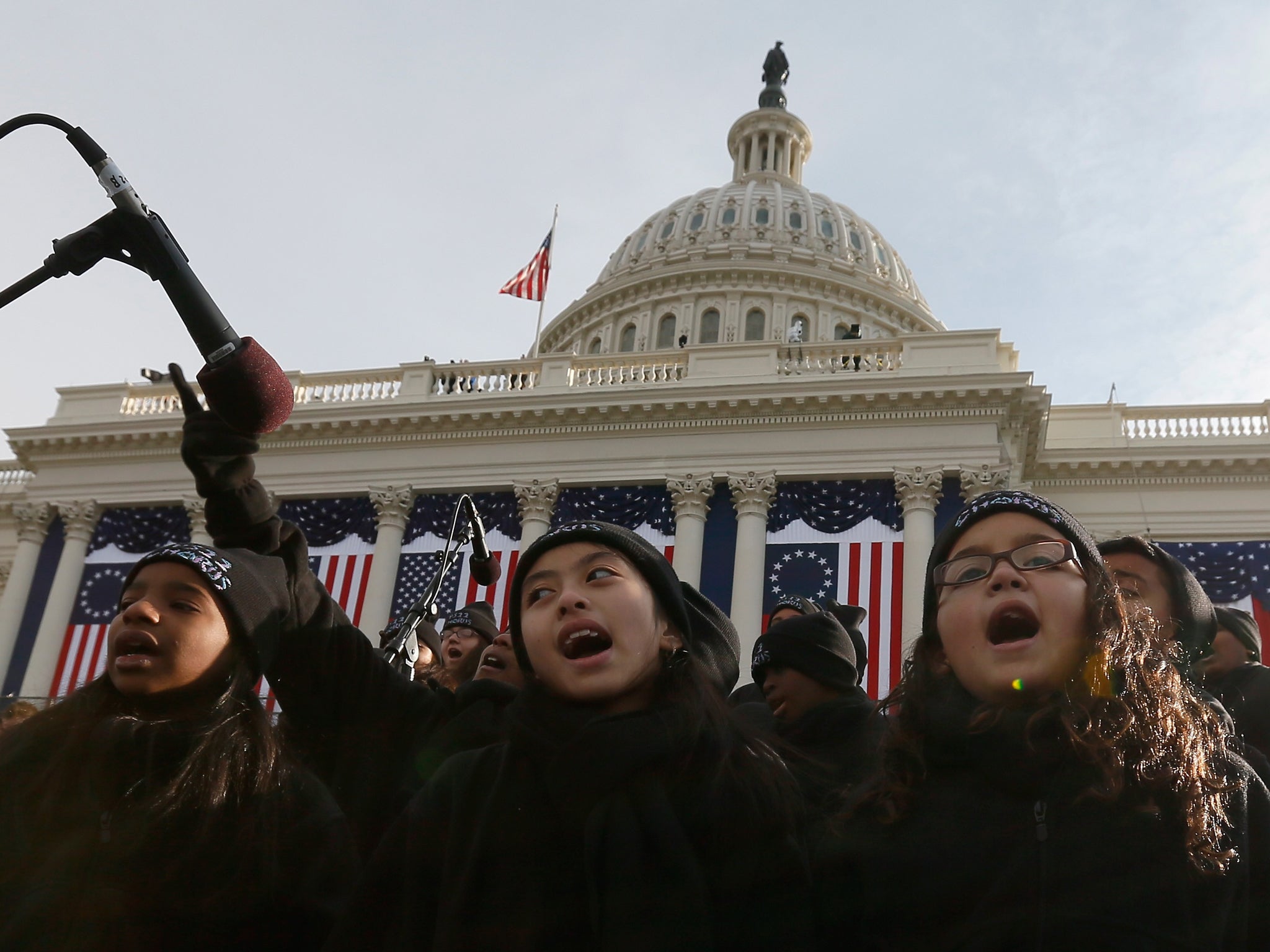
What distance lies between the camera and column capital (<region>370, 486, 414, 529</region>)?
23.3 metres

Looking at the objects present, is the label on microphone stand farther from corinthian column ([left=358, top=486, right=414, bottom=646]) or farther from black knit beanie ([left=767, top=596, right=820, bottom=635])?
corinthian column ([left=358, top=486, right=414, bottom=646])

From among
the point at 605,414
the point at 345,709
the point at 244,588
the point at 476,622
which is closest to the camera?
the point at 244,588

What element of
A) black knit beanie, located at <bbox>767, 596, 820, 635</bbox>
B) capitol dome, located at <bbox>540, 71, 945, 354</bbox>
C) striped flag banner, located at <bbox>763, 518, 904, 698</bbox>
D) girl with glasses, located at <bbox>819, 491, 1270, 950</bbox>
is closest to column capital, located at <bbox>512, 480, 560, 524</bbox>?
striped flag banner, located at <bbox>763, 518, 904, 698</bbox>

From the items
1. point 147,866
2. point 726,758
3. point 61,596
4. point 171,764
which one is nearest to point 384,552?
point 61,596

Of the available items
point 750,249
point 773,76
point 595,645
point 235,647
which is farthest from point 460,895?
point 773,76

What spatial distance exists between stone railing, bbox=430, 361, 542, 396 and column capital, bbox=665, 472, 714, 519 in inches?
182

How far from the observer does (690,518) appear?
852 inches

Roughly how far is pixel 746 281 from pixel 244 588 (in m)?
44.5

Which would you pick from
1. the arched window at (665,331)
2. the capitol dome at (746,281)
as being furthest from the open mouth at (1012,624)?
the arched window at (665,331)

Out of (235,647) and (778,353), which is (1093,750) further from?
(778,353)

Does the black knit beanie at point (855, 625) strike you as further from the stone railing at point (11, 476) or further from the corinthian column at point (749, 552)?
the stone railing at point (11, 476)

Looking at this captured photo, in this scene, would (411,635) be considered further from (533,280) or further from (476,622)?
(533,280)

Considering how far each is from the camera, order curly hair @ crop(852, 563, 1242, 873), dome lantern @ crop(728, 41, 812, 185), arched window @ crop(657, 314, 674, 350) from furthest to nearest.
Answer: dome lantern @ crop(728, 41, 812, 185)
arched window @ crop(657, 314, 674, 350)
curly hair @ crop(852, 563, 1242, 873)

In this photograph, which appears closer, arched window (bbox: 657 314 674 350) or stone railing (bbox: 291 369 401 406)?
stone railing (bbox: 291 369 401 406)
